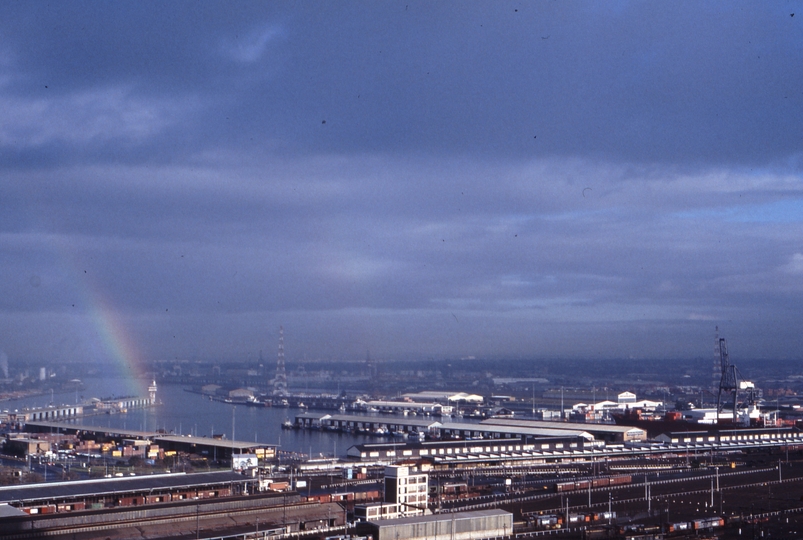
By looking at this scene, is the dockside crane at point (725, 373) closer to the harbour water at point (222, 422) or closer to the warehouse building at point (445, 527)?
the harbour water at point (222, 422)

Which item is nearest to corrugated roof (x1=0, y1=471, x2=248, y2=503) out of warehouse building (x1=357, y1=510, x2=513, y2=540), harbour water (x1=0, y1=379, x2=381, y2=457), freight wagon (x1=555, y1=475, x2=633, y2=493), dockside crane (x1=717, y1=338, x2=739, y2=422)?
warehouse building (x1=357, y1=510, x2=513, y2=540)

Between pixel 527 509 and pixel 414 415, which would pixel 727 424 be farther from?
pixel 527 509

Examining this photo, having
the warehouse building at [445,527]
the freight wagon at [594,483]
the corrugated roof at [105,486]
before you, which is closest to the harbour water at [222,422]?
the freight wagon at [594,483]

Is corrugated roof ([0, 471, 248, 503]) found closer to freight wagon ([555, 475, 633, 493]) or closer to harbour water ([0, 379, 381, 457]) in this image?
freight wagon ([555, 475, 633, 493])

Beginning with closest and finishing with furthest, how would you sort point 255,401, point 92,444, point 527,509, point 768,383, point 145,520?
point 145,520
point 527,509
point 92,444
point 255,401
point 768,383

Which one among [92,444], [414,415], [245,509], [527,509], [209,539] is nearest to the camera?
[209,539]

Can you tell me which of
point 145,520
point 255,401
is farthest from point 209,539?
point 255,401

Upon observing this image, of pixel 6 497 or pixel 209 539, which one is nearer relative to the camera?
pixel 209 539
